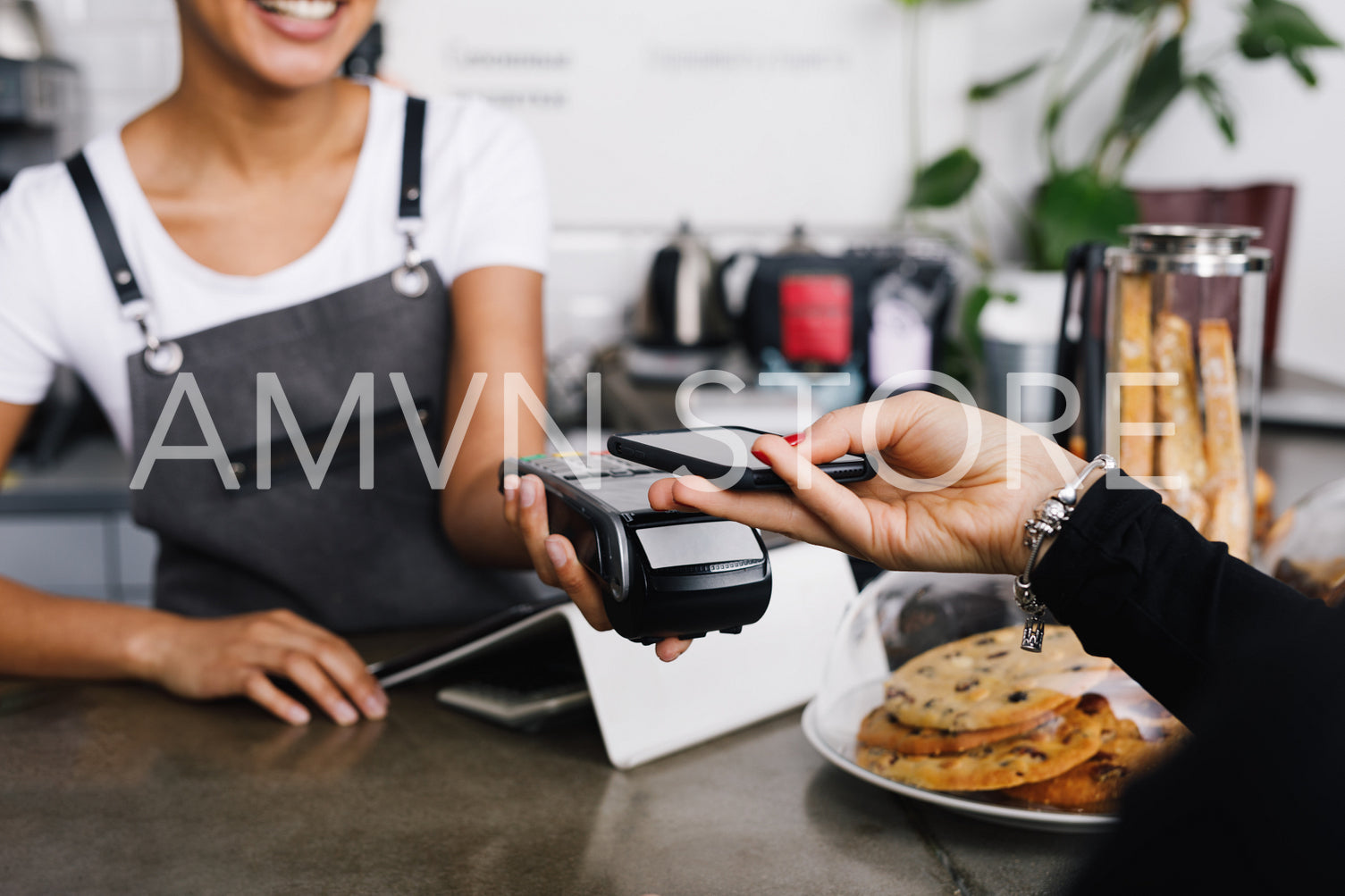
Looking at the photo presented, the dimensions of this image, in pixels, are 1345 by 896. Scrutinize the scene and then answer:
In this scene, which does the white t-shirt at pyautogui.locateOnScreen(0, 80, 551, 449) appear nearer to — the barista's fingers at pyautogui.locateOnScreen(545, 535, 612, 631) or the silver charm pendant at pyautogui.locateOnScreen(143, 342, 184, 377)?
the silver charm pendant at pyautogui.locateOnScreen(143, 342, 184, 377)

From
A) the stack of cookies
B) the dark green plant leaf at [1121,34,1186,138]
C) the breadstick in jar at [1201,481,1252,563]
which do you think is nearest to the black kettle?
the dark green plant leaf at [1121,34,1186,138]

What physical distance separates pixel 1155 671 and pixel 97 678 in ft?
2.70

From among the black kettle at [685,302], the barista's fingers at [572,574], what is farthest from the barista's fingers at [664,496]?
the black kettle at [685,302]

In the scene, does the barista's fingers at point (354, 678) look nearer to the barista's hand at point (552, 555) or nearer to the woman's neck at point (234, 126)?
the barista's hand at point (552, 555)

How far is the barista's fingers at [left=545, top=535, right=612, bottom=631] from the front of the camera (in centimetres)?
68

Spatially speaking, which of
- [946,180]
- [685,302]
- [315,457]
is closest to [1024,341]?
[946,180]

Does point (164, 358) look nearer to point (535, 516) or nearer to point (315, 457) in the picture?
point (315, 457)

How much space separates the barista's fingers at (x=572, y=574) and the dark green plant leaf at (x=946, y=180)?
203cm

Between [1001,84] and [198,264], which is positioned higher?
[1001,84]

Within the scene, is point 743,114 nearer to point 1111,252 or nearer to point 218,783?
point 1111,252

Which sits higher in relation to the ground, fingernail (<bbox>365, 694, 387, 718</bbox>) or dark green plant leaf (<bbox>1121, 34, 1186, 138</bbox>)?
dark green plant leaf (<bbox>1121, 34, 1186, 138</bbox>)

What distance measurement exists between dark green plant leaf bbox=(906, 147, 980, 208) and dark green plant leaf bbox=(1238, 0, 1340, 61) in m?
0.58

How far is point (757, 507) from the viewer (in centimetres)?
59

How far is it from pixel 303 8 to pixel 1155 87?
194cm
